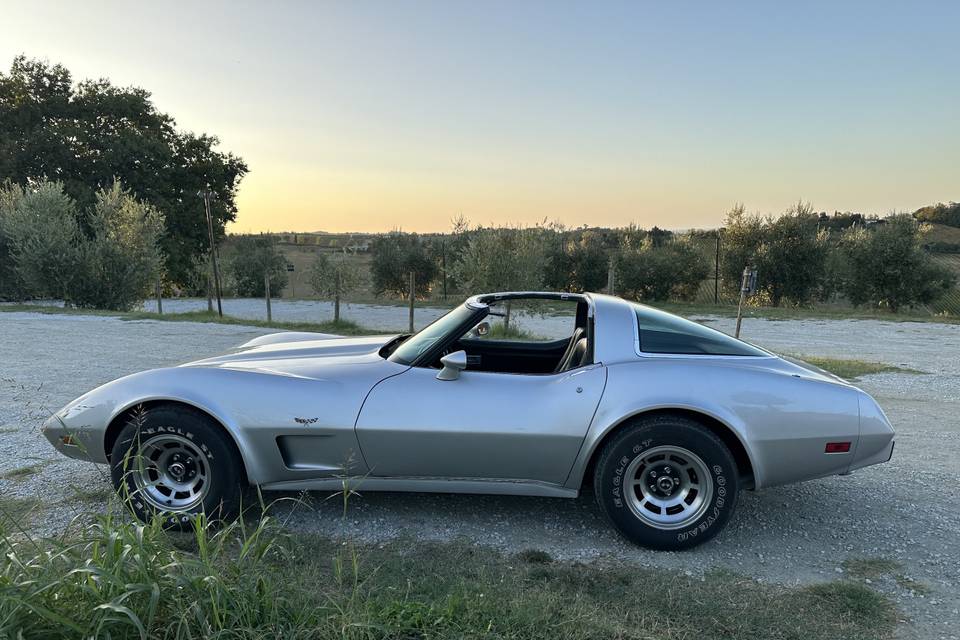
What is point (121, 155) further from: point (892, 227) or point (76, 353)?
point (892, 227)

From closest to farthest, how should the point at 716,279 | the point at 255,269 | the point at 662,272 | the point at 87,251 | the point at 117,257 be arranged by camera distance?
1. the point at 87,251
2. the point at 117,257
3. the point at 716,279
4. the point at 662,272
5. the point at 255,269

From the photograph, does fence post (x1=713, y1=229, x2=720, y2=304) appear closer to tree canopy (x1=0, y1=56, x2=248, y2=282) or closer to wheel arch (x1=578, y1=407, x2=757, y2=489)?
wheel arch (x1=578, y1=407, x2=757, y2=489)

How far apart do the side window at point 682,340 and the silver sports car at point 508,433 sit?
0.07 metres

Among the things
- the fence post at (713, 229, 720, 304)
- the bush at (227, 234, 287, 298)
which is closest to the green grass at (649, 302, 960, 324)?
the fence post at (713, 229, 720, 304)

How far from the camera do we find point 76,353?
948 centimetres

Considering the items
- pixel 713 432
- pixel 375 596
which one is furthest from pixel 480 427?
pixel 713 432

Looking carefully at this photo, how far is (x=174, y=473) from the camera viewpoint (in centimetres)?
307

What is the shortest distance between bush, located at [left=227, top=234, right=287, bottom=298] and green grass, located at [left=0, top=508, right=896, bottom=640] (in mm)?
33555

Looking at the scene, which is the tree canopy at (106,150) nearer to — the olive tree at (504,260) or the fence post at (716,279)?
the olive tree at (504,260)

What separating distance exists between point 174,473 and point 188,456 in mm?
117

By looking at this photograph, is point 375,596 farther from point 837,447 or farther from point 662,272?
point 662,272

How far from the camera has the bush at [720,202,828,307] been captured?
23.6 m

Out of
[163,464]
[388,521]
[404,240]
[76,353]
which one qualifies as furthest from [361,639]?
[404,240]

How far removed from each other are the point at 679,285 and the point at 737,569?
2400cm
